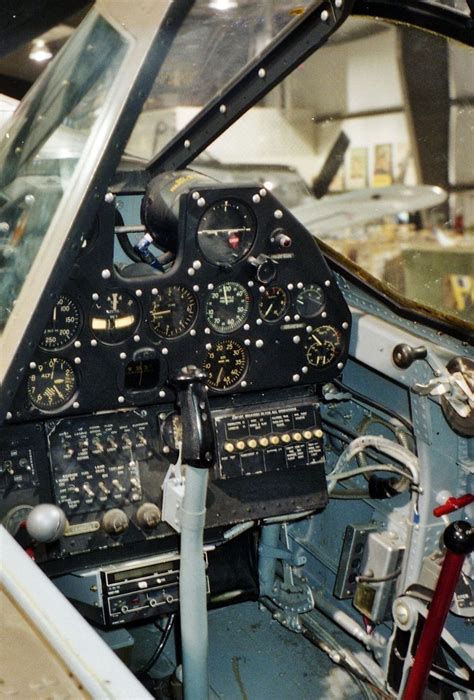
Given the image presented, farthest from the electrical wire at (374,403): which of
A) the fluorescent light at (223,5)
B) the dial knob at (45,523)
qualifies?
the fluorescent light at (223,5)

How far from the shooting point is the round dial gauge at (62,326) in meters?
2.79

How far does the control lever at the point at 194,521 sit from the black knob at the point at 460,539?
2.29ft

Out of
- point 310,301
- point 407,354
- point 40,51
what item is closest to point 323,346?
point 310,301

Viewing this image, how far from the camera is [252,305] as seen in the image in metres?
3.06

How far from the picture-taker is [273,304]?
123 inches

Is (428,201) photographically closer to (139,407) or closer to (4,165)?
(139,407)

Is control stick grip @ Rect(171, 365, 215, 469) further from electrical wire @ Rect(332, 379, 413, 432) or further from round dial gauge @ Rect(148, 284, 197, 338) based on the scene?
electrical wire @ Rect(332, 379, 413, 432)

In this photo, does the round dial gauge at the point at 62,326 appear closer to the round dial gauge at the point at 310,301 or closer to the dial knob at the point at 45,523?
the dial knob at the point at 45,523

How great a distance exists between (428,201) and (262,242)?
671mm

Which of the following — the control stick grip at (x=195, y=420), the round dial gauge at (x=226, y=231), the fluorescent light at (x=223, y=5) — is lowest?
the control stick grip at (x=195, y=420)

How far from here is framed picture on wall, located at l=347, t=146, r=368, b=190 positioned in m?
3.53

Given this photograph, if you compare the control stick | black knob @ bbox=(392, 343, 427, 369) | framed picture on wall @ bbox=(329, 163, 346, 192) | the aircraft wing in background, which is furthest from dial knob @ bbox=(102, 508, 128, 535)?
framed picture on wall @ bbox=(329, 163, 346, 192)

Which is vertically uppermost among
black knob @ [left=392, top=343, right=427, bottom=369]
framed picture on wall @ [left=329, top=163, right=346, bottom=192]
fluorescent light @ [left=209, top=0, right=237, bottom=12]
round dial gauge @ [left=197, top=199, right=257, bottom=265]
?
fluorescent light @ [left=209, top=0, right=237, bottom=12]

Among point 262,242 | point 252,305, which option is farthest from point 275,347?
point 262,242
